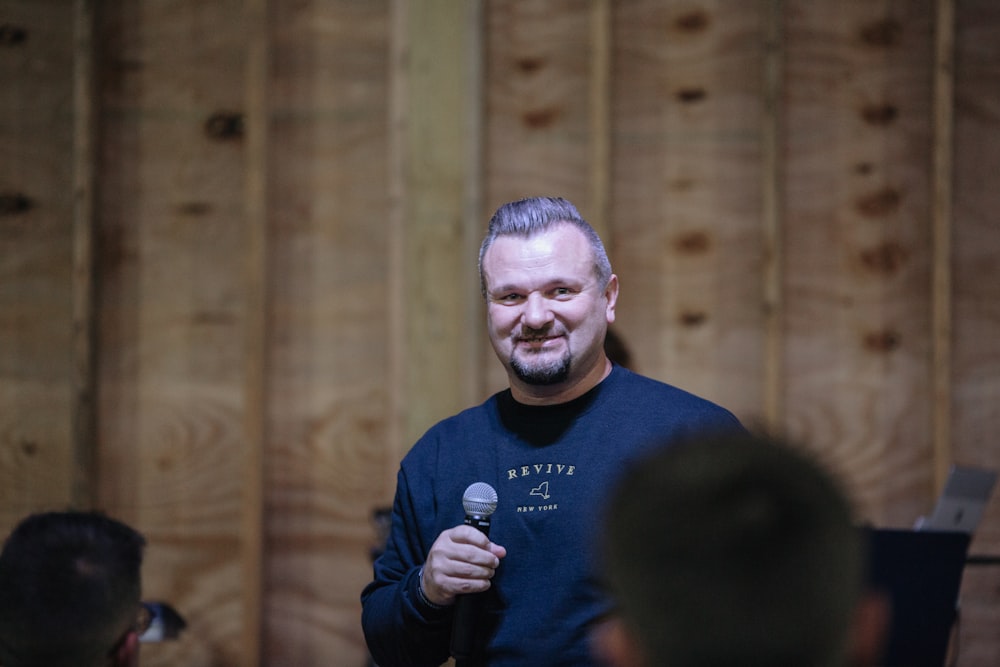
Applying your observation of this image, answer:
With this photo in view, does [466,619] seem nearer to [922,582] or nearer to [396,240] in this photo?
[922,582]

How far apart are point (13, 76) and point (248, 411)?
1.43 metres

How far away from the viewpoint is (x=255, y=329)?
11.3 feet

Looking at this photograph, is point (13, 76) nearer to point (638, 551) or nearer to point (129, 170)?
point (129, 170)

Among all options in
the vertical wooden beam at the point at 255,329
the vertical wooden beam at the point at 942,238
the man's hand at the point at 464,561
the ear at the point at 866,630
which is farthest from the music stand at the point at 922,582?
the vertical wooden beam at the point at 255,329

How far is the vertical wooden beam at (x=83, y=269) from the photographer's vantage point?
3.42 meters

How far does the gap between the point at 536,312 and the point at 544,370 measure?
10 cm

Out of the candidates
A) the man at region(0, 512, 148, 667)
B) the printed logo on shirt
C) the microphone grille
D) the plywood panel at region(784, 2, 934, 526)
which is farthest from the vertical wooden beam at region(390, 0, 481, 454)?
the man at region(0, 512, 148, 667)

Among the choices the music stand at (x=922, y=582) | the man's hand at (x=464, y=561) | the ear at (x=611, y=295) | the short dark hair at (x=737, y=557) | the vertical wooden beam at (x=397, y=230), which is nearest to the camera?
the short dark hair at (x=737, y=557)

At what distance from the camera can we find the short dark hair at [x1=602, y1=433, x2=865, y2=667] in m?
0.72

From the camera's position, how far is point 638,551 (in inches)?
30.3

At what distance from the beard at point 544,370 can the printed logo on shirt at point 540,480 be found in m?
0.15

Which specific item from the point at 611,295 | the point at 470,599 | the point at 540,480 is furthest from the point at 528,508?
the point at 611,295

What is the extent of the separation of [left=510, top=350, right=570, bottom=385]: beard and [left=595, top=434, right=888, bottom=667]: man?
926 millimetres

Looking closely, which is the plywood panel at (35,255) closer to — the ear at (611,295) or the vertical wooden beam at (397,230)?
the vertical wooden beam at (397,230)
